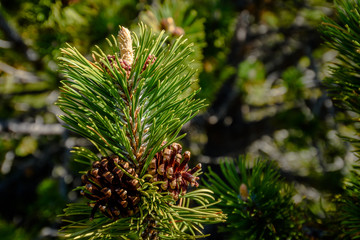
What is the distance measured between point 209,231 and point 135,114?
1629 millimetres

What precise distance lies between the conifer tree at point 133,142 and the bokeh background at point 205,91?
0.55 meters

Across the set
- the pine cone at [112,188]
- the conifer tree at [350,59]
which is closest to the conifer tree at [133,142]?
the pine cone at [112,188]

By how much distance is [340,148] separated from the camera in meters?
2.15

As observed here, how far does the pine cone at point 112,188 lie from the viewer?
18.9 inches

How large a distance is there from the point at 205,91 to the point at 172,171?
828 millimetres

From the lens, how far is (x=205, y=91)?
4.21 feet

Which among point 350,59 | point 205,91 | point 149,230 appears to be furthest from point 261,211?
Result: point 205,91

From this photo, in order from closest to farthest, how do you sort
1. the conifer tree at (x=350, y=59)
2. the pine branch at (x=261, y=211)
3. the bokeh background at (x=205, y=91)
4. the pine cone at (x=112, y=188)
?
the pine cone at (x=112, y=188), the conifer tree at (x=350, y=59), the pine branch at (x=261, y=211), the bokeh background at (x=205, y=91)

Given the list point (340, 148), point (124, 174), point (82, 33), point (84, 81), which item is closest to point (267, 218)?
point (124, 174)

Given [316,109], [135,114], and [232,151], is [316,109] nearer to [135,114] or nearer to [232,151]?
[232,151]

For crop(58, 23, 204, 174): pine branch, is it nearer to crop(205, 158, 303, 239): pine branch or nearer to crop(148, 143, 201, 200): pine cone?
crop(148, 143, 201, 200): pine cone

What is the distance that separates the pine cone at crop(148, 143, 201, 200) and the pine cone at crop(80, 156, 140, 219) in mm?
47

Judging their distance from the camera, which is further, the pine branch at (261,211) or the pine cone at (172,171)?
Result: the pine branch at (261,211)

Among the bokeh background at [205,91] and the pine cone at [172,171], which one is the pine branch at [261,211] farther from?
the bokeh background at [205,91]
